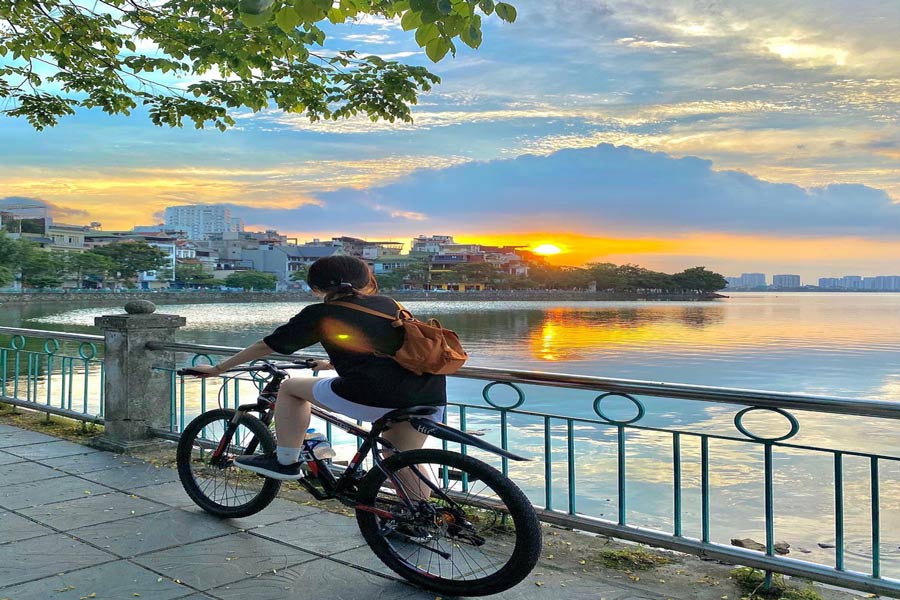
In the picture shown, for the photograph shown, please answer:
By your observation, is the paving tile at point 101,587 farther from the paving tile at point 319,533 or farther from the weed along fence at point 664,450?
the weed along fence at point 664,450

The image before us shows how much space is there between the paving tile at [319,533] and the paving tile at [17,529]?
120 cm

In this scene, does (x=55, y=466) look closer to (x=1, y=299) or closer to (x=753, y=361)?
(x=753, y=361)

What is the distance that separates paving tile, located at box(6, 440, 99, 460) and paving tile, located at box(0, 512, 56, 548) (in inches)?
67.6

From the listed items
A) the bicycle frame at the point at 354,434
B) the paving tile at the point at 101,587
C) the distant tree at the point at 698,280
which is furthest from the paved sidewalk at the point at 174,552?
the distant tree at the point at 698,280

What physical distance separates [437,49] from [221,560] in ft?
8.79

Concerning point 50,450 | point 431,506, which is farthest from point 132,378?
point 431,506

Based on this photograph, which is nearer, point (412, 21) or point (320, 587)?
point (412, 21)

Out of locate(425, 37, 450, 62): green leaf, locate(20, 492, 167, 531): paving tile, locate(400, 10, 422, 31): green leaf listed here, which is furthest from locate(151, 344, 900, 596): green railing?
locate(400, 10, 422, 31): green leaf

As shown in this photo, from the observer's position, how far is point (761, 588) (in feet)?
11.3

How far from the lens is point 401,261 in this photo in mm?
150000

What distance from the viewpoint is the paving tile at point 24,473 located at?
532cm

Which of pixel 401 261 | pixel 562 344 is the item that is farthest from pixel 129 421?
pixel 401 261

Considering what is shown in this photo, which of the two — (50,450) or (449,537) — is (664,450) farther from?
(449,537)

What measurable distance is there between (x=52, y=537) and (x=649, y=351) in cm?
3656
